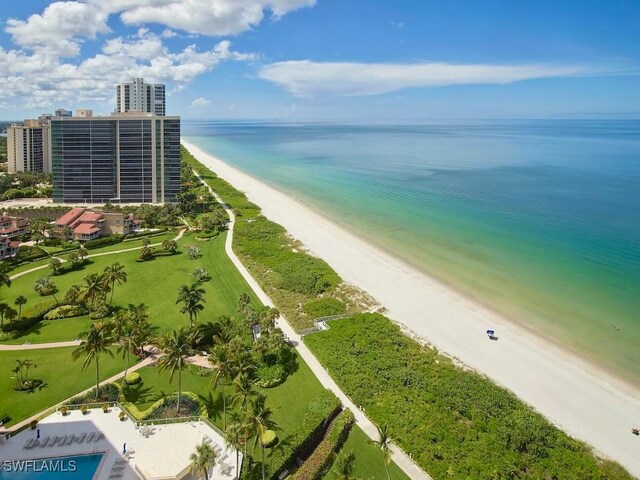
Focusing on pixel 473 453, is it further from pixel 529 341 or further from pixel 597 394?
pixel 529 341

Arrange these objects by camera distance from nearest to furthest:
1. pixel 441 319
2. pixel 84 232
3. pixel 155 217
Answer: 1. pixel 441 319
2. pixel 84 232
3. pixel 155 217

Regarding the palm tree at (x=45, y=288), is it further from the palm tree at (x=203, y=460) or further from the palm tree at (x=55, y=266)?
the palm tree at (x=203, y=460)

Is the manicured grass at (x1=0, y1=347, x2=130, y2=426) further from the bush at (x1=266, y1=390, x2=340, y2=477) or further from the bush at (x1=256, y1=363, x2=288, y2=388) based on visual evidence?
the bush at (x1=266, y1=390, x2=340, y2=477)

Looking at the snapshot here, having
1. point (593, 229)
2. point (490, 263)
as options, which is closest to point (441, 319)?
point (490, 263)

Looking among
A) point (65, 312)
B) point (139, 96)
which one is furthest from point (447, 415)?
point (139, 96)

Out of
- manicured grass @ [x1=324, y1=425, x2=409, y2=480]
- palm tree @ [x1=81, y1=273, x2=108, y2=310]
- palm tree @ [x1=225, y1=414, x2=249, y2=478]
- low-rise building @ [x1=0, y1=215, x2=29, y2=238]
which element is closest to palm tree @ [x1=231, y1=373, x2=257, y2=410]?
palm tree @ [x1=225, y1=414, x2=249, y2=478]

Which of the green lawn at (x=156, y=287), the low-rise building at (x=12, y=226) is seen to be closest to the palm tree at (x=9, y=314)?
the green lawn at (x=156, y=287)
